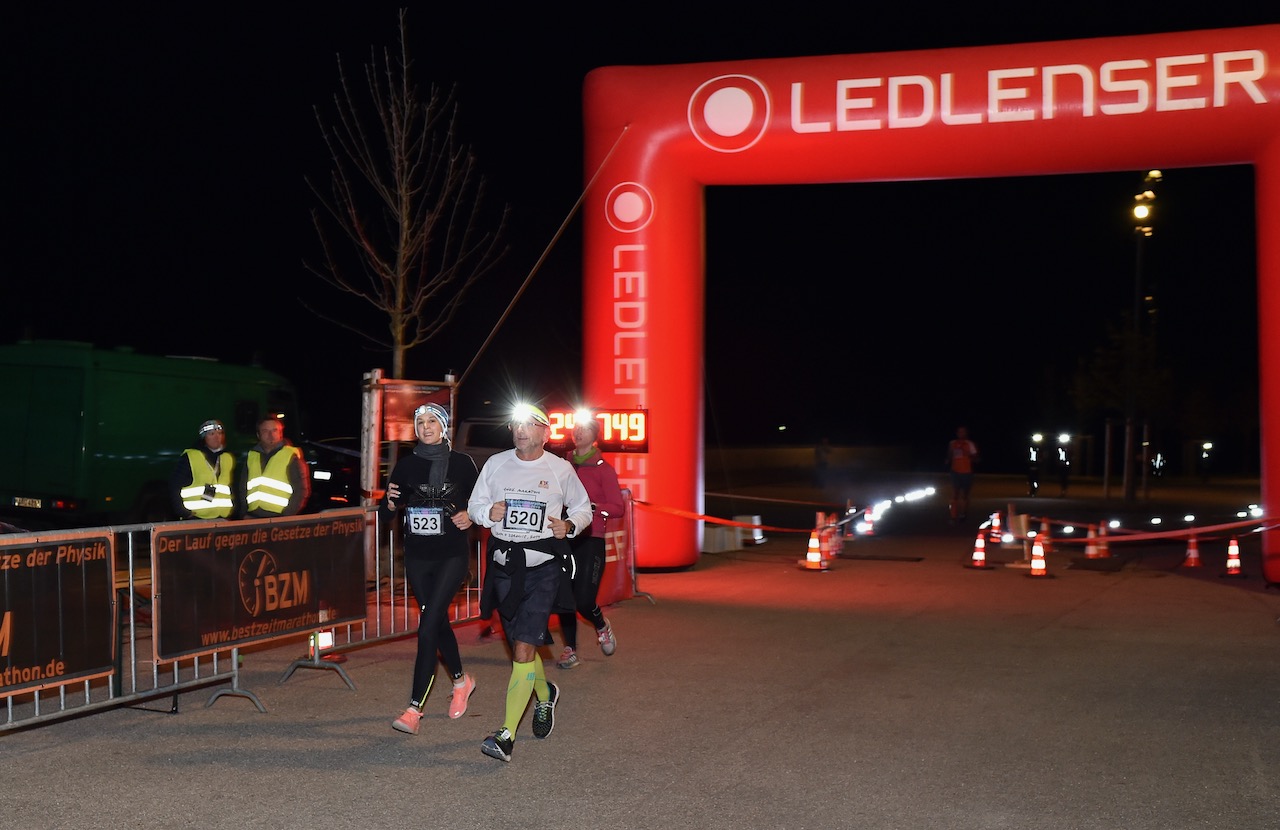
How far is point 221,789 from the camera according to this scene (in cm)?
589

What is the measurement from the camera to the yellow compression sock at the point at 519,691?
6.45m

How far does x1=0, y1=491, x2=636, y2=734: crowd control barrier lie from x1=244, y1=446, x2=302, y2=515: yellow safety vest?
78 centimetres

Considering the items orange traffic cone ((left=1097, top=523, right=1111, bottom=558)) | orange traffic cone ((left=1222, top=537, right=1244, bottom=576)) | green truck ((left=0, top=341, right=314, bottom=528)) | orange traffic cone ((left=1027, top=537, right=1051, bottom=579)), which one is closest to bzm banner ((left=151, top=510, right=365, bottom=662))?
green truck ((left=0, top=341, right=314, bottom=528))

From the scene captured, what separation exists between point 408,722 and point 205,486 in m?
3.57

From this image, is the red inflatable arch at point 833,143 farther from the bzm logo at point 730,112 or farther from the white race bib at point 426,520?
the white race bib at point 426,520

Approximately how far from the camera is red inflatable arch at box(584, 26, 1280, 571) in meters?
13.6

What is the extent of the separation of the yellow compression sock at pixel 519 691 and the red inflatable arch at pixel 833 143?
8388 millimetres

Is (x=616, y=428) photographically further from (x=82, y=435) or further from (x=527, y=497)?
(x=527, y=497)

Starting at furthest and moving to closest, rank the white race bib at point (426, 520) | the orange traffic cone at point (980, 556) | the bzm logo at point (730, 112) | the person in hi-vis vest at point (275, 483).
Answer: the orange traffic cone at point (980, 556)
the bzm logo at point (730, 112)
the person in hi-vis vest at point (275, 483)
the white race bib at point (426, 520)

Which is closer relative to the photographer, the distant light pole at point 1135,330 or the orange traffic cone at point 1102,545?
the orange traffic cone at point 1102,545

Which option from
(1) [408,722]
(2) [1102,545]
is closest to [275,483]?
Result: (1) [408,722]

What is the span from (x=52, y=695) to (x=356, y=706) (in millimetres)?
1975

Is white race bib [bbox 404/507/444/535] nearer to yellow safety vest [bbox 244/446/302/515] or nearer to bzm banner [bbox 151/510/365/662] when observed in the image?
bzm banner [bbox 151/510/365/662]

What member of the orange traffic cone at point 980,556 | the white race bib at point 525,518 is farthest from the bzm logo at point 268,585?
the orange traffic cone at point 980,556
